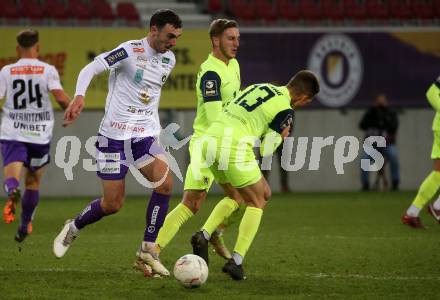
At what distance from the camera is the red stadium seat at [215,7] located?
2223cm

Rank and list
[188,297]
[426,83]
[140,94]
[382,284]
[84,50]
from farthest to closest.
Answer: [426,83], [84,50], [140,94], [382,284], [188,297]

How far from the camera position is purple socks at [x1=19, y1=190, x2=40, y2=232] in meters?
11.1

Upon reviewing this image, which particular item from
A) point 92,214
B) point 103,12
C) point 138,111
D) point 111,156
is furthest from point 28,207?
point 103,12

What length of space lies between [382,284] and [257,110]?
181 cm

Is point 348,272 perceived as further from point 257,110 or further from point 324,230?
point 324,230

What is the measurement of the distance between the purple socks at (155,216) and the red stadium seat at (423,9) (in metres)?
15.4

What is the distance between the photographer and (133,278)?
8484 mm

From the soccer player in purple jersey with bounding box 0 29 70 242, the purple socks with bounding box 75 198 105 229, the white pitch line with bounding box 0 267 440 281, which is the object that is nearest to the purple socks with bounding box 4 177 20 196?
the soccer player in purple jersey with bounding box 0 29 70 242

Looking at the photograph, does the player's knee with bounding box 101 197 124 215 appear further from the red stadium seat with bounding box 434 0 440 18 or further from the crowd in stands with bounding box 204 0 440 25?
the red stadium seat with bounding box 434 0 440 18

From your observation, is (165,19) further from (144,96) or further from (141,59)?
(144,96)

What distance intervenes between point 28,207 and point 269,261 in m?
3.12

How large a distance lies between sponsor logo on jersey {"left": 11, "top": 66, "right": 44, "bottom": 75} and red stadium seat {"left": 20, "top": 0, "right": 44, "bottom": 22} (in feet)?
31.9

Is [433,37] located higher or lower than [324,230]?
higher

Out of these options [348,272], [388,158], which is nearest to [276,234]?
[348,272]
